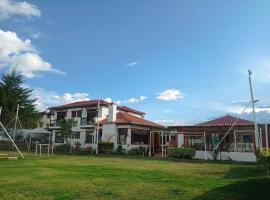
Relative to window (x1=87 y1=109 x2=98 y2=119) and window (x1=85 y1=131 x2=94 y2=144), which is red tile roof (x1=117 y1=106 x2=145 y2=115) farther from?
window (x1=85 y1=131 x2=94 y2=144)

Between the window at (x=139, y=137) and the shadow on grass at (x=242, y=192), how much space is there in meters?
27.4

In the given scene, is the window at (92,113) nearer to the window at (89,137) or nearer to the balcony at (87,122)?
the balcony at (87,122)

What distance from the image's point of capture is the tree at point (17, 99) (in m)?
47.6

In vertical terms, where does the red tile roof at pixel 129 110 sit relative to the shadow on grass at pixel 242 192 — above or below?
above

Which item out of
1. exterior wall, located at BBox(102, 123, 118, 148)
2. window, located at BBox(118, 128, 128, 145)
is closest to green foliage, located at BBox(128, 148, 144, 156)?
window, located at BBox(118, 128, 128, 145)

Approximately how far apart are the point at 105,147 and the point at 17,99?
57.0 ft

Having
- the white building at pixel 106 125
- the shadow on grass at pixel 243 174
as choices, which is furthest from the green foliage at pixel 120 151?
the shadow on grass at pixel 243 174

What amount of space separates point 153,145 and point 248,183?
28818 mm

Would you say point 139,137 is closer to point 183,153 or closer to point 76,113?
point 183,153

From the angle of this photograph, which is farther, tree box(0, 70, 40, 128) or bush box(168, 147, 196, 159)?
tree box(0, 70, 40, 128)

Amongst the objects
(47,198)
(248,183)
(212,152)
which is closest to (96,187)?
(47,198)

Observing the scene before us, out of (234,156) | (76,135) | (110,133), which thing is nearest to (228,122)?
(234,156)

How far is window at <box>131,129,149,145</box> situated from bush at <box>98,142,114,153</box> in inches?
107

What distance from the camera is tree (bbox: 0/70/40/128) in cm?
4759
